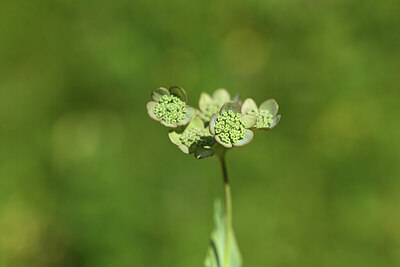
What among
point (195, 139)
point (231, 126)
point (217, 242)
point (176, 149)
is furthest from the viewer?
point (176, 149)

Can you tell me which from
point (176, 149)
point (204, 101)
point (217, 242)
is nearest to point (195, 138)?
point (204, 101)

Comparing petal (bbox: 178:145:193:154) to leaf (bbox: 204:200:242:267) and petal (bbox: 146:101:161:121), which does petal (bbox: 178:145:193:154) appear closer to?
petal (bbox: 146:101:161:121)

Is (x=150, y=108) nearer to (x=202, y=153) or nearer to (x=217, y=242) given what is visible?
(x=202, y=153)

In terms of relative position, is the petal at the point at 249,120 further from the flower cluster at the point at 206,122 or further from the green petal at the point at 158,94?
the green petal at the point at 158,94

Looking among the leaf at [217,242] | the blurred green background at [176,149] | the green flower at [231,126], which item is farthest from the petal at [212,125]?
the blurred green background at [176,149]

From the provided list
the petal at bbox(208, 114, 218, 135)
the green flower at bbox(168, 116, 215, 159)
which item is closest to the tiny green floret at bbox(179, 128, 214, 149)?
the green flower at bbox(168, 116, 215, 159)

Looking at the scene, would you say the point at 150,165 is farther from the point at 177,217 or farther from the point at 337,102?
the point at 337,102
